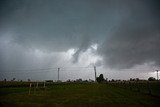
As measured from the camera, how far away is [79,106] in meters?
13.8

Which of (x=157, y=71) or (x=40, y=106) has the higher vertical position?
(x=157, y=71)

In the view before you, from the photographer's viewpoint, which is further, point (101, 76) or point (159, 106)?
point (101, 76)

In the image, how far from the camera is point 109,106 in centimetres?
1402

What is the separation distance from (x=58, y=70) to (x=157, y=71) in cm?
6181

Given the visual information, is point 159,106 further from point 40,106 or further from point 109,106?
point 40,106

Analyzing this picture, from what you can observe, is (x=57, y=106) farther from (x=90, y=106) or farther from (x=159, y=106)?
(x=159, y=106)

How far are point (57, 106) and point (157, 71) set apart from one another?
99573mm

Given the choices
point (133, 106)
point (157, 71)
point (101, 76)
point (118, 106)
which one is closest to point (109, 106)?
point (118, 106)

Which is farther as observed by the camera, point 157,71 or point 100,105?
point 157,71

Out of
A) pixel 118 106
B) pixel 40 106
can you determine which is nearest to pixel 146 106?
pixel 118 106

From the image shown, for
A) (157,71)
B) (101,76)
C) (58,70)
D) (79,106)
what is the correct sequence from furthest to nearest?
(101,76) < (58,70) < (157,71) < (79,106)

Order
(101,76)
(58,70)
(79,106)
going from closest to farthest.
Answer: (79,106)
(58,70)
(101,76)

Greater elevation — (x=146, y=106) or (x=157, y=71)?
(x=157, y=71)

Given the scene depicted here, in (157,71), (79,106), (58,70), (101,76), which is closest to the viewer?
(79,106)
